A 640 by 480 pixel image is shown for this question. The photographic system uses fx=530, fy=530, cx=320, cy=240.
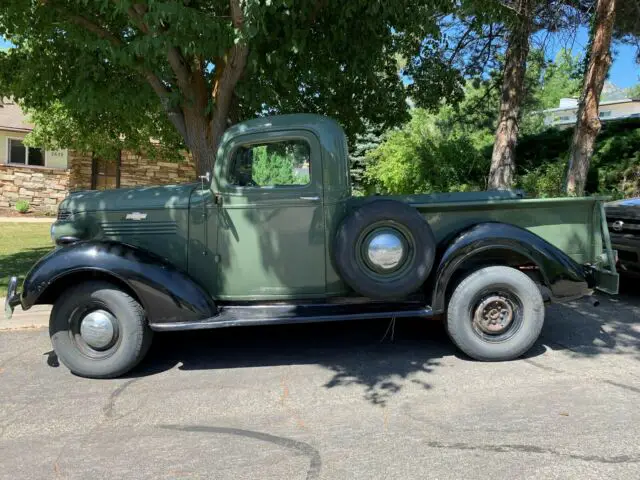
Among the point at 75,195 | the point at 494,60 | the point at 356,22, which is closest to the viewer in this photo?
the point at 75,195

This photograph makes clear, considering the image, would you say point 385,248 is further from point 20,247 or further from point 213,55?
point 20,247

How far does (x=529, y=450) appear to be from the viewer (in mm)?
3193

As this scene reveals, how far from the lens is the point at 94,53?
781 cm

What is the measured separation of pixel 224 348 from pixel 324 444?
85.5 inches

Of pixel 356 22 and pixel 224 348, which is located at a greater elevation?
pixel 356 22

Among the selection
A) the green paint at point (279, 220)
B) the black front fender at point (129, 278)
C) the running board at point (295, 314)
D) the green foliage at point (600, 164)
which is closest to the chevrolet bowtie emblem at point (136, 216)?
the green paint at point (279, 220)

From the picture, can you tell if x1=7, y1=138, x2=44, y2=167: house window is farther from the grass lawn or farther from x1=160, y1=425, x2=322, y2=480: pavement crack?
x1=160, y1=425, x2=322, y2=480: pavement crack

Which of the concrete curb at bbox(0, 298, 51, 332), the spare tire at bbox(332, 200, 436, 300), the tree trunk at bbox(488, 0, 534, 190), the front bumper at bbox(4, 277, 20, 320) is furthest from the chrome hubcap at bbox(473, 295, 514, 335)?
the tree trunk at bbox(488, 0, 534, 190)

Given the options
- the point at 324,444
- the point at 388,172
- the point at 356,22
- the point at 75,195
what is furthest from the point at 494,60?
the point at 324,444

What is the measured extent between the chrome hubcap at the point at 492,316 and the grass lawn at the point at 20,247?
6120 millimetres

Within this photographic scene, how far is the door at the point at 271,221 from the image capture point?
4719 mm

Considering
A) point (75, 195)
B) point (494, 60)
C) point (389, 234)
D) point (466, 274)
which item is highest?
point (494, 60)

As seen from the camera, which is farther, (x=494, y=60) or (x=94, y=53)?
(x=494, y=60)

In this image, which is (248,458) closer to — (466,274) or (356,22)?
(466,274)
